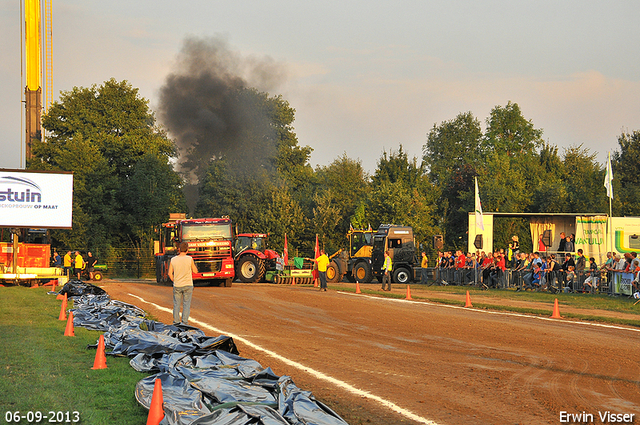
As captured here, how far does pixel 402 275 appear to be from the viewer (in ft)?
116

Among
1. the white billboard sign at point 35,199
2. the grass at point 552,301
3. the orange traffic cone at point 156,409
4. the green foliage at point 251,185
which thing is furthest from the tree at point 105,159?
the orange traffic cone at point 156,409

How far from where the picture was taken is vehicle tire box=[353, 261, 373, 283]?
3603cm

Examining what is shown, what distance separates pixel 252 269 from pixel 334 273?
4822mm

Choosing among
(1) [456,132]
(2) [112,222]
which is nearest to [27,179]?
(2) [112,222]

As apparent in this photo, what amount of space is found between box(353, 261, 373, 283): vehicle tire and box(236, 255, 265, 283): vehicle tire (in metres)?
5.55

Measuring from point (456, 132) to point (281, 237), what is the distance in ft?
132

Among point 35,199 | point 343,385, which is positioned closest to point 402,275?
point 35,199

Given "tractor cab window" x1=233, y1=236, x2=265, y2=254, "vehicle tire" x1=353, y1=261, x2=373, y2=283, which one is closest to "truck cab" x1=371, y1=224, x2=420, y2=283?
"vehicle tire" x1=353, y1=261, x2=373, y2=283

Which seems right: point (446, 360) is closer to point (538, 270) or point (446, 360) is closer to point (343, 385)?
point (343, 385)

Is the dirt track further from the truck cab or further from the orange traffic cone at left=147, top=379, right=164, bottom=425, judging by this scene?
the truck cab

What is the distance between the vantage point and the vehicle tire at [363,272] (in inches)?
1419

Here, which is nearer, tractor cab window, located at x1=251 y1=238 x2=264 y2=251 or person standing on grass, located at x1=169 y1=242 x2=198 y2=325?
person standing on grass, located at x1=169 y1=242 x2=198 y2=325

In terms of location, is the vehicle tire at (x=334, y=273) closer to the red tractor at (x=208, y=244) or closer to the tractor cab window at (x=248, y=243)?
the tractor cab window at (x=248, y=243)

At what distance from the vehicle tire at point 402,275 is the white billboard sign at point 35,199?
59.8 ft
